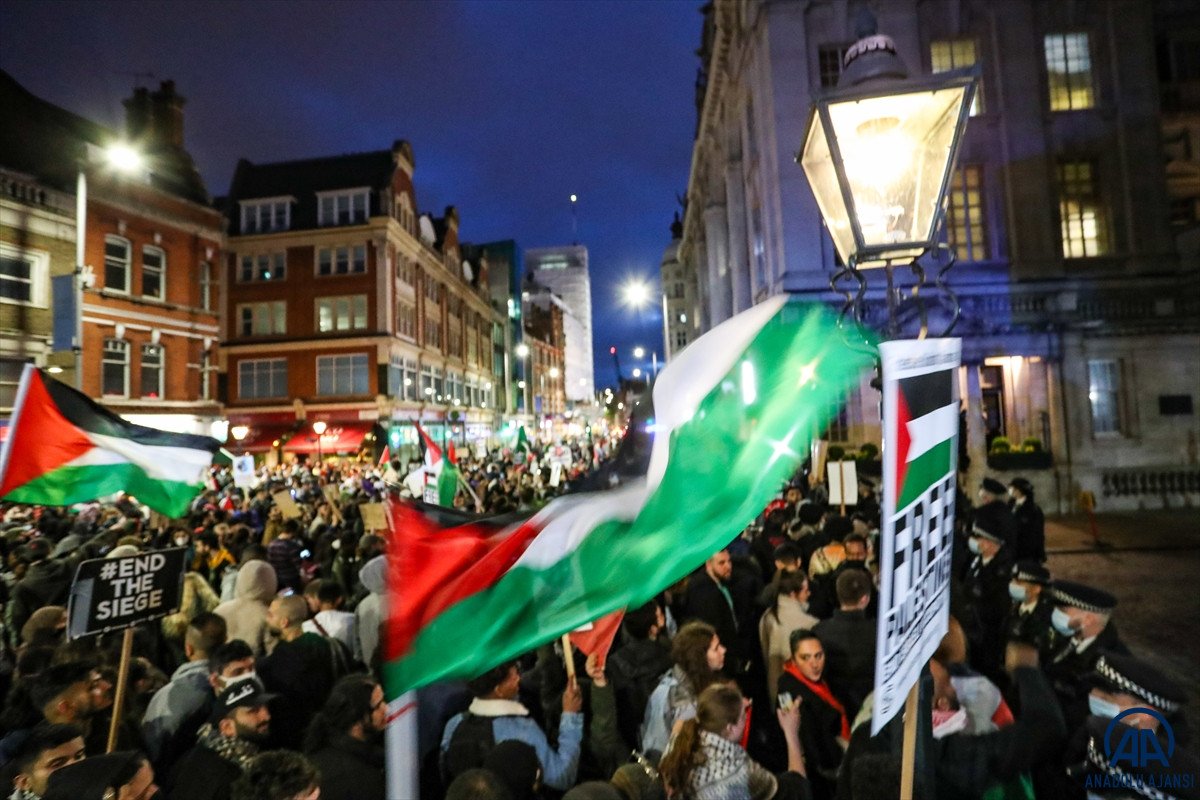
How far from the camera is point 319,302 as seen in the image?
3750 centimetres

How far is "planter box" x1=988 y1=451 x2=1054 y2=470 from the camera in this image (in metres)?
17.7

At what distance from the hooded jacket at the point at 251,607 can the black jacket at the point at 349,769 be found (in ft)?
8.50

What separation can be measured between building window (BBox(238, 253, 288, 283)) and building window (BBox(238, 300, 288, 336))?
1.48 meters

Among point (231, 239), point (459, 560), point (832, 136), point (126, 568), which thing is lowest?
point (126, 568)

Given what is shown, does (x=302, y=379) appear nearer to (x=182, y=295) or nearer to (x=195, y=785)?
(x=182, y=295)

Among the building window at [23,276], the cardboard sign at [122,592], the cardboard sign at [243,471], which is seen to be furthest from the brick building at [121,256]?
the cardboard sign at [122,592]

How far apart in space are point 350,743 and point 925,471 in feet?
9.63

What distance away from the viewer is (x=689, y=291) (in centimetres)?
5825

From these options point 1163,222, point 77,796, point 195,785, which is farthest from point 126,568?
point 1163,222

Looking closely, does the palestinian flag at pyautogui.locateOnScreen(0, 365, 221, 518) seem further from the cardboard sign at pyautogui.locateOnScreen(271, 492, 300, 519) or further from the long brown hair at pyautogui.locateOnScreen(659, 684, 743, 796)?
the long brown hair at pyautogui.locateOnScreen(659, 684, 743, 796)

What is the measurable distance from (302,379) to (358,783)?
3731 cm

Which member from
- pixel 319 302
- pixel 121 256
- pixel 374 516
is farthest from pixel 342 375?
pixel 374 516

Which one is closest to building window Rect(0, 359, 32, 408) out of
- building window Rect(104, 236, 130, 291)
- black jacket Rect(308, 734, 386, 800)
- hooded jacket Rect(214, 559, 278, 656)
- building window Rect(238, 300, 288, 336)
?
building window Rect(104, 236, 130, 291)

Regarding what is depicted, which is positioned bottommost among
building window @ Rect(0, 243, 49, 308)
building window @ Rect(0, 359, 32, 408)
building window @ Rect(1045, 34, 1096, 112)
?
building window @ Rect(0, 359, 32, 408)
